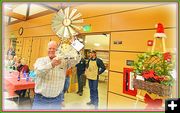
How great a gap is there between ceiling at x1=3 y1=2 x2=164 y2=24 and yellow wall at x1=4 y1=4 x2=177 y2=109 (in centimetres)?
5

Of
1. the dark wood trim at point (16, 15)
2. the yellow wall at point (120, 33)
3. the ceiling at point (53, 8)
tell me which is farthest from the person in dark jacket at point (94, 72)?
the dark wood trim at point (16, 15)

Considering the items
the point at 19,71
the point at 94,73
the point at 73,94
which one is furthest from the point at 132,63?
the point at 19,71

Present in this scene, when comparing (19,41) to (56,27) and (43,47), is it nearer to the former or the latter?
(43,47)

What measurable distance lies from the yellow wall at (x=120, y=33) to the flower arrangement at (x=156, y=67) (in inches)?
4.2

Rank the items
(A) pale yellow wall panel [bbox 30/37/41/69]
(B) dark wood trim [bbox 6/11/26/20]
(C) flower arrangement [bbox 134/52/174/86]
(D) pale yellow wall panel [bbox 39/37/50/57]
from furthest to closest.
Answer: (A) pale yellow wall panel [bbox 30/37/41/69] < (D) pale yellow wall panel [bbox 39/37/50/57] < (B) dark wood trim [bbox 6/11/26/20] < (C) flower arrangement [bbox 134/52/174/86]

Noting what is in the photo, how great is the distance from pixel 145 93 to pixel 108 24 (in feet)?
2.41

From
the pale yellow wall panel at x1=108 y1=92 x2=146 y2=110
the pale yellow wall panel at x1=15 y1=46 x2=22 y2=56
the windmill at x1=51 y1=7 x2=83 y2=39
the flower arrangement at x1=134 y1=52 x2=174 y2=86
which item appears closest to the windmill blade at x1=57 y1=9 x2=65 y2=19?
the windmill at x1=51 y1=7 x2=83 y2=39

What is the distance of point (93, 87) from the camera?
200 cm

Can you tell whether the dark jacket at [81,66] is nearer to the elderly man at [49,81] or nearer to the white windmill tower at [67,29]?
the white windmill tower at [67,29]

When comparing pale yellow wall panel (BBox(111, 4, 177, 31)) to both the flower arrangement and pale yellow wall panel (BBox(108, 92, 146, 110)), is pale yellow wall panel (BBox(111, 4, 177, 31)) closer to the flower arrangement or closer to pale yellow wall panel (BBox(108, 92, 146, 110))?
the flower arrangement

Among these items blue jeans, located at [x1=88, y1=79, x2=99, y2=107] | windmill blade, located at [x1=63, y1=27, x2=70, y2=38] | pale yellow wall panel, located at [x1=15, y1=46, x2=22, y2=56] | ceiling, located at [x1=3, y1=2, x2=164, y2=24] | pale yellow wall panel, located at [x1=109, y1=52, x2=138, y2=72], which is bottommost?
blue jeans, located at [x1=88, y1=79, x2=99, y2=107]

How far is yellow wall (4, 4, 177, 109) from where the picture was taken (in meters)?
1.70

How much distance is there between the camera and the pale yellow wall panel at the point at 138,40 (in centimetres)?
165

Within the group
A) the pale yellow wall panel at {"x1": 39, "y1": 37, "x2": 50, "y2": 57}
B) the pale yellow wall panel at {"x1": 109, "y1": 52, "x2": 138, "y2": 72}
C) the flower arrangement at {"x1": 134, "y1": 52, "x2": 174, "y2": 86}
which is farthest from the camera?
the pale yellow wall panel at {"x1": 109, "y1": 52, "x2": 138, "y2": 72}
